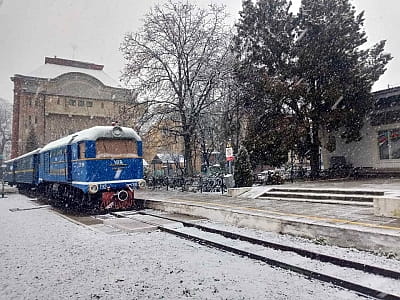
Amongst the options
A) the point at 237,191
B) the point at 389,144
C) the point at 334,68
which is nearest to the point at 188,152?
the point at 237,191

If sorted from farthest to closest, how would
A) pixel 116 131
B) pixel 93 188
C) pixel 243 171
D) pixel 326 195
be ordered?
1. pixel 243 171
2. pixel 116 131
3. pixel 93 188
4. pixel 326 195

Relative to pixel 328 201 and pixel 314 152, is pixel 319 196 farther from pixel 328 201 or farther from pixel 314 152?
pixel 314 152

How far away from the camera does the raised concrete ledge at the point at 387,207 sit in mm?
7107

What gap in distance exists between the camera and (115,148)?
13180 millimetres

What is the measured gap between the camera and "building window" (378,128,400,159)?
55.4 ft

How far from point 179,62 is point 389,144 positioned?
40.1ft

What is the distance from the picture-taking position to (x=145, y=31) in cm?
2083

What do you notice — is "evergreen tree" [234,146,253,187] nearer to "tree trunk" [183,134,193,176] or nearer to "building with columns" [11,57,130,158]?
"tree trunk" [183,134,193,176]

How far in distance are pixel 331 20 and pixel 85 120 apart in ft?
137

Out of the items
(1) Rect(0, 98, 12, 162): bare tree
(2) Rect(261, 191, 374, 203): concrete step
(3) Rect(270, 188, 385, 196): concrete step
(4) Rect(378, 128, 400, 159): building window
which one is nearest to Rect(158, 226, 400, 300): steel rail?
(2) Rect(261, 191, 374, 203): concrete step

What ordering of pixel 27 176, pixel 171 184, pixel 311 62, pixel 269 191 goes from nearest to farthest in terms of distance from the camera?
pixel 269 191, pixel 311 62, pixel 171 184, pixel 27 176

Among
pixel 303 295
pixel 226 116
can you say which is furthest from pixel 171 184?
pixel 303 295

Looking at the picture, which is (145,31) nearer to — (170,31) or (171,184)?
(170,31)

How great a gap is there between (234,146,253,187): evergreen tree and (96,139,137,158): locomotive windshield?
484cm
